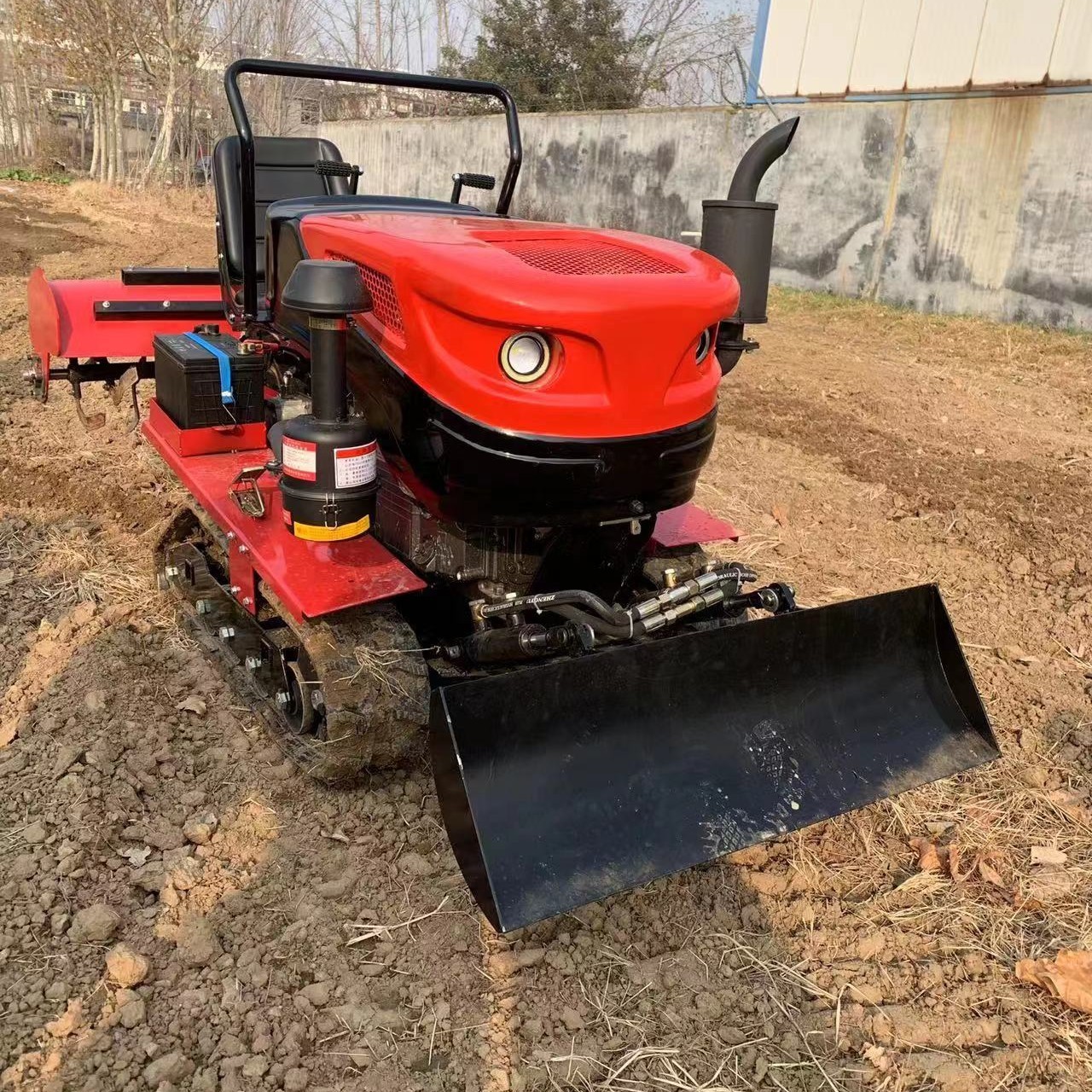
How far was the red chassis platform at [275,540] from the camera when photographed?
2.58m

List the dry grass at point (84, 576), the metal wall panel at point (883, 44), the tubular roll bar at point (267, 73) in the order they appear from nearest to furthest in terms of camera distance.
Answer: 1. the tubular roll bar at point (267, 73)
2. the dry grass at point (84, 576)
3. the metal wall panel at point (883, 44)

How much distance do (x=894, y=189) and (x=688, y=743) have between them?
428 inches

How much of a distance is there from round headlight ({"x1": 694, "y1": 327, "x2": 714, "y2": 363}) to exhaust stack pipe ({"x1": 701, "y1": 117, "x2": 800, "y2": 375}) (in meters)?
0.26

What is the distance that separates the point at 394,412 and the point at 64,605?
6.47 feet

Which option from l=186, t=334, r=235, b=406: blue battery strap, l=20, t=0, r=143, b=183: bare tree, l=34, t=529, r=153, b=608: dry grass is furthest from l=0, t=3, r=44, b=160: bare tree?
l=186, t=334, r=235, b=406: blue battery strap

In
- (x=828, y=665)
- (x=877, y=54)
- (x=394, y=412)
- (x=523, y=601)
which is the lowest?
(x=828, y=665)

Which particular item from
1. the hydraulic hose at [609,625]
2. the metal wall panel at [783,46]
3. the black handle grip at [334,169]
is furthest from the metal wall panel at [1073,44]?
the hydraulic hose at [609,625]

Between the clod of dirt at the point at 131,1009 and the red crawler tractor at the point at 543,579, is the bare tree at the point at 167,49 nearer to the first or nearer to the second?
the red crawler tractor at the point at 543,579

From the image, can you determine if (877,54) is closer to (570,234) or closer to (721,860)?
(570,234)

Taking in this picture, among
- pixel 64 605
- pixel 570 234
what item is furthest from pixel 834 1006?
pixel 64 605

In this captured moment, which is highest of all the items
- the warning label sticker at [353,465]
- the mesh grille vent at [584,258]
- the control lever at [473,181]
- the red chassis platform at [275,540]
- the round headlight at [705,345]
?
the control lever at [473,181]

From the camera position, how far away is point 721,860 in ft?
8.81

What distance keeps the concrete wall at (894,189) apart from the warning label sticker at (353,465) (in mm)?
9667

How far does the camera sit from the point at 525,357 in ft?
7.39
